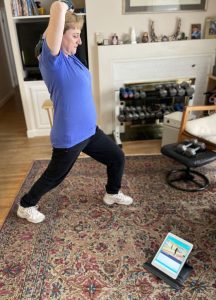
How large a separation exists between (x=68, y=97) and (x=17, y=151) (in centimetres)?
183

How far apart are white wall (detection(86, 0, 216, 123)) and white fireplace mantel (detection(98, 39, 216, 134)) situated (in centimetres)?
18

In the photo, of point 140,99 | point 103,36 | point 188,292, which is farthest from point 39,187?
point 103,36

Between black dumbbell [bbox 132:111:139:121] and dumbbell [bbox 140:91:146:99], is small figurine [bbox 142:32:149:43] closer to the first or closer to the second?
dumbbell [bbox 140:91:146:99]

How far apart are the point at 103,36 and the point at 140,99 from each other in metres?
0.83

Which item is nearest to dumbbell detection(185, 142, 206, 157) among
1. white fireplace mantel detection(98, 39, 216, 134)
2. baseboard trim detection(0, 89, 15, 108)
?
white fireplace mantel detection(98, 39, 216, 134)

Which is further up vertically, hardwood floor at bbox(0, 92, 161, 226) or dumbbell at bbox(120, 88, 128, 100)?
dumbbell at bbox(120, 88, 128, 100)

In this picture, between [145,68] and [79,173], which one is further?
[145,68]

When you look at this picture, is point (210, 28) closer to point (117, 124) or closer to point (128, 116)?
point (128, 116)

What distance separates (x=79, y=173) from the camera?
2.51 metres

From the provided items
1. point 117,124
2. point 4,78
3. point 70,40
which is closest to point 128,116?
point 117,124

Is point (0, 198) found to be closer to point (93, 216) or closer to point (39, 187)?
point (39, 187)

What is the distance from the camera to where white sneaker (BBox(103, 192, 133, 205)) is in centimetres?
203

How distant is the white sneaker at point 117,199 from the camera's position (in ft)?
6.65

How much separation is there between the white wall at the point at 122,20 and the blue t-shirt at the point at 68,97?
164 cm
